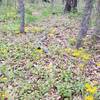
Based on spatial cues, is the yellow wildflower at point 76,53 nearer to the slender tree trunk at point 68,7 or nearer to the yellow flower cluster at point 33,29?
the yellow flower cluster at point 33,29

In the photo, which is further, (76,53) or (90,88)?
(76,53)

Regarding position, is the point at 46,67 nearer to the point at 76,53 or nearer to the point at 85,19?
the point at 76,53

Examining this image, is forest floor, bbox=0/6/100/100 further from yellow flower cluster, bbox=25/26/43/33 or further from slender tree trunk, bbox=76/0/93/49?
yellow flower cluster, bbox=25/26/43/33

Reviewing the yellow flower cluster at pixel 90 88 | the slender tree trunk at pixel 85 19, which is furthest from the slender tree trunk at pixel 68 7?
the yellow flower cluster at pixel 90 88

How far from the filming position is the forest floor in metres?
6.96

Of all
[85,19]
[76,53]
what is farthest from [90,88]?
[85,19]

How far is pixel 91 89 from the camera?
6.88 m

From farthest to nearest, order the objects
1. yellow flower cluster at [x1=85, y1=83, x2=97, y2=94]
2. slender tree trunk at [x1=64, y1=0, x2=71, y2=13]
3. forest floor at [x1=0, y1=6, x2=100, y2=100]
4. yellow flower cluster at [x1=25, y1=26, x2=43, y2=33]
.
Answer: slender tree trunk at [x1=64, y1=0, x2=71, y2=13]
yellow flower cluster at [x1=25, y1=26, x2=43, y2=33]
forest floor at [x1=0, y1=6, x2=100, y2=100]
yellow flower cluster at [x1=85, y1=83, x2=97, y2=94]

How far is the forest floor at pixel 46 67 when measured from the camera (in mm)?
6961

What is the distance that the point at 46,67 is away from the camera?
27.7 feet

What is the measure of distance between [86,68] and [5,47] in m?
3.92

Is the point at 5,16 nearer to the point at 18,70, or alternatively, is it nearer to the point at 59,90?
the point at 18,70

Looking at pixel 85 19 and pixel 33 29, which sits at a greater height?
pixel 85 19

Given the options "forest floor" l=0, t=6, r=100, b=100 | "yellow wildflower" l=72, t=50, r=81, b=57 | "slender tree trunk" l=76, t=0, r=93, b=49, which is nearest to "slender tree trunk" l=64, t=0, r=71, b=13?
"forest floor" l=0, t=6, r=100, b=100
